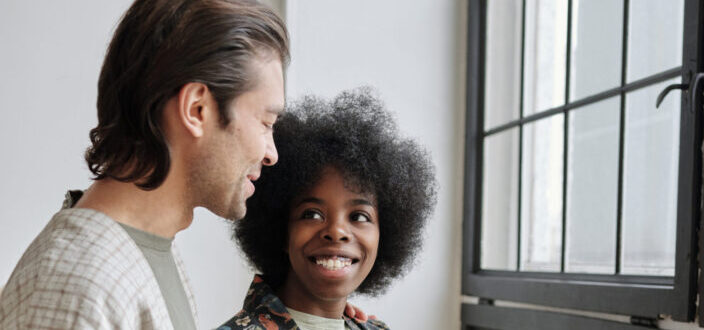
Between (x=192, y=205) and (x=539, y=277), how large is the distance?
1.35 meters

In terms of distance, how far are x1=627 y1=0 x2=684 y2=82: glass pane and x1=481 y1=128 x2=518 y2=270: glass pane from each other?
691mm

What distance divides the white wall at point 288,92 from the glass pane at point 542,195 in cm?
26

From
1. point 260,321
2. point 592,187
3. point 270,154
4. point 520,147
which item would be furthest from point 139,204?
point 520,147

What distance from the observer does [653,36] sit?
182 cm

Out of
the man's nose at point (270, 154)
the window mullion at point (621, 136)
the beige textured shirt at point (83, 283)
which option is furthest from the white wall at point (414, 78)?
the beige textured shirt at point (83, 283)

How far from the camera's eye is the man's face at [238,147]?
1.08 meters

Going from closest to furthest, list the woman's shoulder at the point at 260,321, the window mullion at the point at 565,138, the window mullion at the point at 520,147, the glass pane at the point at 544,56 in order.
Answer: the woman's shoulder at the point at 260,321
the window mullion at the point at 565,138
the glass pane at the point at 544,56
the window mullion at the point at 520,147

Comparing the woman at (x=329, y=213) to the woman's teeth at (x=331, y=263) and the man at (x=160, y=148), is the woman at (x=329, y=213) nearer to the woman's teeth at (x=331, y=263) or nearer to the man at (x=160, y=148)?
the woman's teeth at (x=331, y=263)

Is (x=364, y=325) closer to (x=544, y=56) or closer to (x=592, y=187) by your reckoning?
(x=592, y=187)

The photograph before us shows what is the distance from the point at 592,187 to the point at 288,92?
95 centimetres

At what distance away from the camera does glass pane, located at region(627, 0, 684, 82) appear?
5.75ft

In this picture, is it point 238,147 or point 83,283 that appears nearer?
point 83,283

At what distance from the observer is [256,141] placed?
1.12 meters

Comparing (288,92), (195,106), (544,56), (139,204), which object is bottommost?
(139,204)
